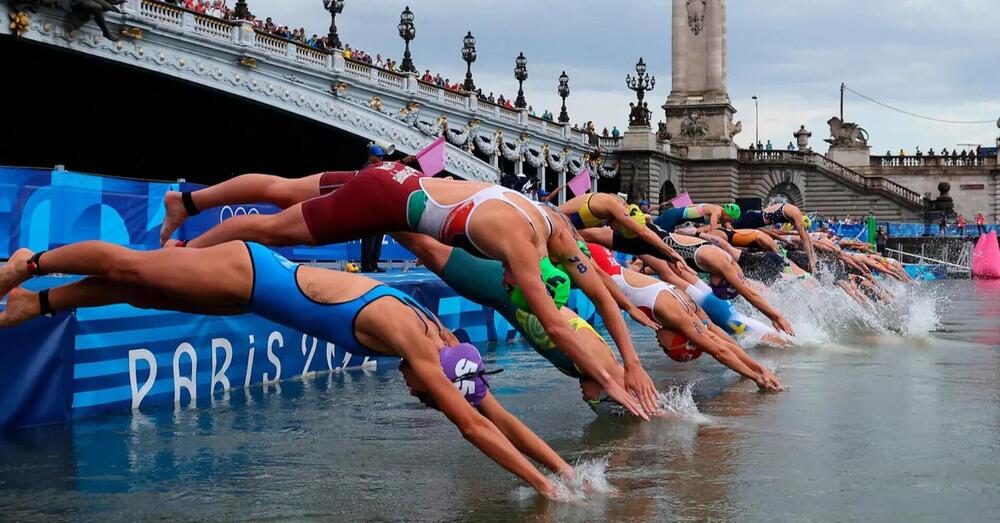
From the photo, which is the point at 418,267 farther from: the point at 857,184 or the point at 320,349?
the point at 857,184

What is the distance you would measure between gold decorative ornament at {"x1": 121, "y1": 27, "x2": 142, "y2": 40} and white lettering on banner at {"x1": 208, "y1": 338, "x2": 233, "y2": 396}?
25.3m

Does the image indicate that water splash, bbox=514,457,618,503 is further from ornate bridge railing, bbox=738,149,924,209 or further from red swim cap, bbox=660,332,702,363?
ornate bridge railing, bbox=738,149,924,209

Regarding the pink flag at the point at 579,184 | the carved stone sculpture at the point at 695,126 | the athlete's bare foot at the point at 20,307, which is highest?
the carved stone sculpture at the point at 695,126

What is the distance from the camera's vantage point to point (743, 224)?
2359cm

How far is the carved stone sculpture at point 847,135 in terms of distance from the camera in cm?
9031

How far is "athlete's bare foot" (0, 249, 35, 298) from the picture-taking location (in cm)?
695

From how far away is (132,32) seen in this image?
3481 cm

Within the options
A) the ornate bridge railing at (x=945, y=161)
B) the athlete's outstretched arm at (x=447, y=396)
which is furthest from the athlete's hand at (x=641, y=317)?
A: the ornate bridge railing at (x=945, y=161)

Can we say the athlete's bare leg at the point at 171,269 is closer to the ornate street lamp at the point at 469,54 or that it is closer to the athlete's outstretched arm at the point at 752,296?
the athlete's outstretched arm at the point at 752,296

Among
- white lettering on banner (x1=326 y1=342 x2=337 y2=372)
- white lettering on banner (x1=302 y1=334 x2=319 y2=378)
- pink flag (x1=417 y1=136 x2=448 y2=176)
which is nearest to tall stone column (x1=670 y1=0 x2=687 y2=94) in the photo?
pink flag (x1=417 y1=136 x2=448 y2=176)

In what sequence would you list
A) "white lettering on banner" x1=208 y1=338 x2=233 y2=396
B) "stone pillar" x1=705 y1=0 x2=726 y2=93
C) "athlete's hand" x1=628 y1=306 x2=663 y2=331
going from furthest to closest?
"stone pillar" x1=705 y1=0 x2=726 y2=93 → "athlete's hand" x1=628 y1=306 x2=663 y2=331 → "white lettering on banner" x1=208 y1=338 x2=233 y2=396

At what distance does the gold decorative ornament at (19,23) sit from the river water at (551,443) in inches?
873

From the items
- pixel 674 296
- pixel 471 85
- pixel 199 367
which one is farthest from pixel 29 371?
pixel 471 85

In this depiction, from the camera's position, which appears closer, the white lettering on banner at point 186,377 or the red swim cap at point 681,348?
the white lettering on banner at point 186,377
